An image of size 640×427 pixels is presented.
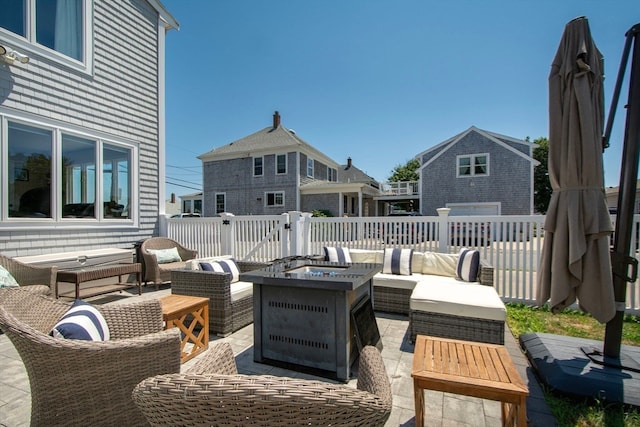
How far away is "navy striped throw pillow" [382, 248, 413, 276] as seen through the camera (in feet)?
14.8

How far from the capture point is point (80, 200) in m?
5.32

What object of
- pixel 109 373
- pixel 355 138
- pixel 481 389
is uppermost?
pixel 355 138

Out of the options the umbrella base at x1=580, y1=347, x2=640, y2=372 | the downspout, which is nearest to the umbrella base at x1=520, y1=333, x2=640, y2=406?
the umbrella base at x1=580, y1=347, x2=640, y2=372

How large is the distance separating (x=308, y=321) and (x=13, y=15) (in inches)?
242

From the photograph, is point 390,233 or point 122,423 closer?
point 122,423

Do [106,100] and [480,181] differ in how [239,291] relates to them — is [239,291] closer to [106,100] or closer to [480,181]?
[106,100]

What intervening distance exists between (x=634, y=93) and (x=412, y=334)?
279 cm

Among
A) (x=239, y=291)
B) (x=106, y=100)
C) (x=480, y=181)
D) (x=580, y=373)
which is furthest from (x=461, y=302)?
(x=480, y=181)

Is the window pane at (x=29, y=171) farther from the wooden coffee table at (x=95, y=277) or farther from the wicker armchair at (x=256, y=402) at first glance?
the wicker armchair at (x=256, y=402)

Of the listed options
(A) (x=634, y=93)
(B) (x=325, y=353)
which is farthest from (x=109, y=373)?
(A) (x=634, y=93)

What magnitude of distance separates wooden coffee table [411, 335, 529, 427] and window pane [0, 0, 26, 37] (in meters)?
6.80

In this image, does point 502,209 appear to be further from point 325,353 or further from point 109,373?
point 109,373

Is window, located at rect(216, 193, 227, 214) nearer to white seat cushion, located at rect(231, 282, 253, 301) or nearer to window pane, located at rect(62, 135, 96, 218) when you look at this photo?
window pane, located at rect(62, 135, 96, 218)

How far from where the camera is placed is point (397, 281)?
421 cm
